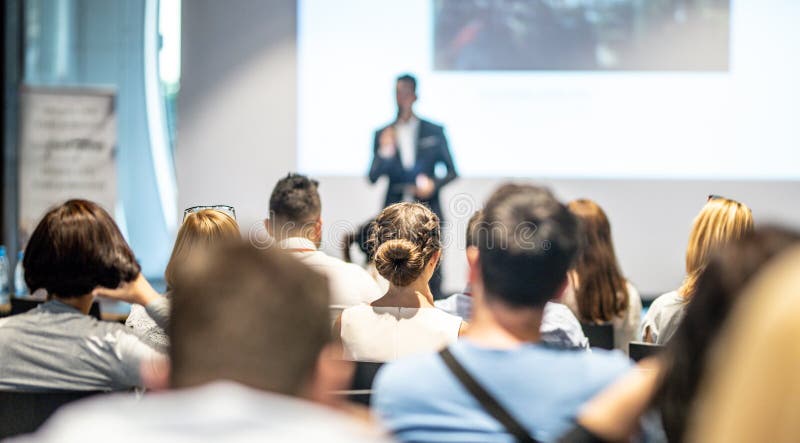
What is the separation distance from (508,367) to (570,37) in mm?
5557

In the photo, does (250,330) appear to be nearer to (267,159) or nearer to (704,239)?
(704,239)

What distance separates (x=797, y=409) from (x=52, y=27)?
278 inches

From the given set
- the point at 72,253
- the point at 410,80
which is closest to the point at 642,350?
the point at 72,253

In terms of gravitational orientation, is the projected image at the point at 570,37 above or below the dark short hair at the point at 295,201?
above

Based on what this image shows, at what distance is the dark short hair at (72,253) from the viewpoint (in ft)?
6.26

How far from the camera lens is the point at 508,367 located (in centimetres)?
123

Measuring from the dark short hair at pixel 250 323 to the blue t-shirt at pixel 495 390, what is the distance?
288 mm

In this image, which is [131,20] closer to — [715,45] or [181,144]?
[181,144]

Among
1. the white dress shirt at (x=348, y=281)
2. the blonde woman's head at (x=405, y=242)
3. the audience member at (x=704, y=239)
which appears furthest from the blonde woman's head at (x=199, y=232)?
the audience member at (x=704, y=239)

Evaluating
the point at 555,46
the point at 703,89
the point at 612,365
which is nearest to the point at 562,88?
the point at 555,46

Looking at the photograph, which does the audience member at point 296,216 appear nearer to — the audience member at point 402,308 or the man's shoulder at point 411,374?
the audience member at point 402,308

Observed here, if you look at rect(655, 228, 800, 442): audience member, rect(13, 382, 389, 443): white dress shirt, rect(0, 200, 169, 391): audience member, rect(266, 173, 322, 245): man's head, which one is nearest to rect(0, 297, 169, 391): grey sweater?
rect(0, 200, 169, 391): audience member

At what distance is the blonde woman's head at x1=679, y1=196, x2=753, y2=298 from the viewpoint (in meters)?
2.65

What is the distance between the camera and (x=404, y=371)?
127 cm
